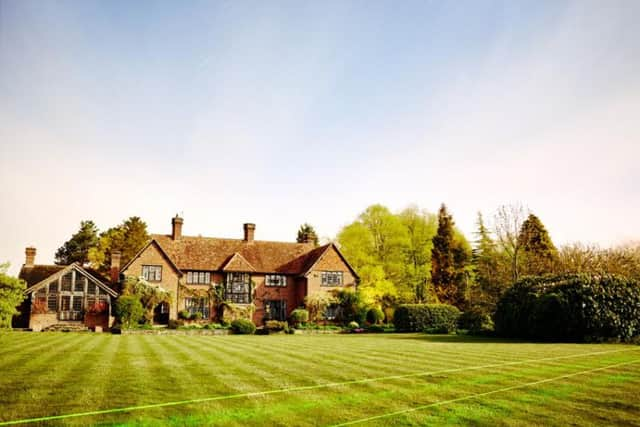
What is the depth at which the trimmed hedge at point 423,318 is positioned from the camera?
33.9m

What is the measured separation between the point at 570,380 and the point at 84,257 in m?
72.6

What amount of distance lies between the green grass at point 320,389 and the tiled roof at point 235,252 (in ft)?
91.3

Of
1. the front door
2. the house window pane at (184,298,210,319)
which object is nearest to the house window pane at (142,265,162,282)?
the front door

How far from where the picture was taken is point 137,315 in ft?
113

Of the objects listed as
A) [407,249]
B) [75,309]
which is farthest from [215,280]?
[407,249]

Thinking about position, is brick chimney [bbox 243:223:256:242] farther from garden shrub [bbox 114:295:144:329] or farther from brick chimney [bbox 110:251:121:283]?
garden shrub [bbox 114:295:144:329]

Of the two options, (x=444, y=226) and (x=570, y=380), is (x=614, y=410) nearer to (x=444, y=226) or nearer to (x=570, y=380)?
(x=570, y=380)

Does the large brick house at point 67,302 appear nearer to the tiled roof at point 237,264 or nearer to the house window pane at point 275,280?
the tiled roof at point 237,264

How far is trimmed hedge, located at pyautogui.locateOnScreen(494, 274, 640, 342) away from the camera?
2122cm

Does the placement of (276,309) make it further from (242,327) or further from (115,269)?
(115,269)

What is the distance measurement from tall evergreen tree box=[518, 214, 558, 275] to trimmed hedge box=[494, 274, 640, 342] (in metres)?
12.8

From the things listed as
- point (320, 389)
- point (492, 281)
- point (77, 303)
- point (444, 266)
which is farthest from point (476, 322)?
point (77, 303)

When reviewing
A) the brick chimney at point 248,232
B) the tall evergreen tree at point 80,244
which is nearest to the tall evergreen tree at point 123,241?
the tall evergreen tree at point 80,244

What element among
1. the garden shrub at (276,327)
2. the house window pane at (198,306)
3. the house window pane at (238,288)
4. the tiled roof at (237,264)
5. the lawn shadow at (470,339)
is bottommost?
the garden shrub at (276,327)
